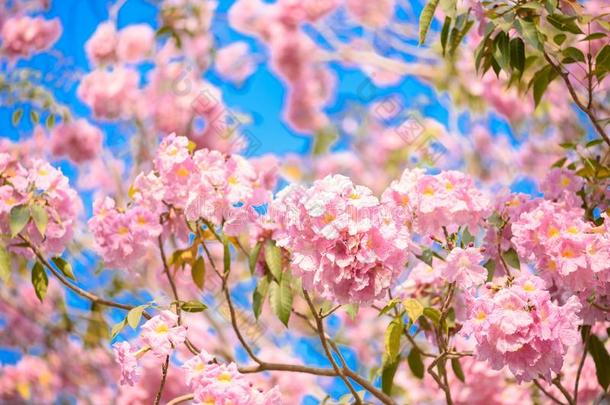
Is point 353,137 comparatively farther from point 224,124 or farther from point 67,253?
point 67,253

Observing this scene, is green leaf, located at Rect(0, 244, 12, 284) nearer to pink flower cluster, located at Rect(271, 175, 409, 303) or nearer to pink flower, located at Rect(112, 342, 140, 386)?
pink flower, located at Rect(112, 342, 140, 386)

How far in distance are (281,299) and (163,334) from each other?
30 cm

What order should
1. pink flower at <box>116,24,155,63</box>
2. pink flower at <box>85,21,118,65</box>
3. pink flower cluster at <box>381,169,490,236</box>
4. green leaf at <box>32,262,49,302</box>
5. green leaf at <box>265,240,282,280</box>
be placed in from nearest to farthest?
pink flower cluster at <box>381,169,490,236</box> → green leaf at <box>265,240,282,280</box> → green leaf at <box>32,262,49,302</box> → pink flower at <box>85,21,118,65</box> → pink flower at <box>116,24,155,63</box>

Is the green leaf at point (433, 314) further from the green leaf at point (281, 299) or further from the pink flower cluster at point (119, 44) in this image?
the pink flower cluster at point (119, 44)

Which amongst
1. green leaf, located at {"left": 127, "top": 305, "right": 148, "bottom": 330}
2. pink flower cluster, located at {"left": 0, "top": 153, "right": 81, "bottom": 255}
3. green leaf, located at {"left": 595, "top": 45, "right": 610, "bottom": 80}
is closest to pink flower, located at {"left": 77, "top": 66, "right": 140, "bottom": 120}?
pink flower cluster, located at {"left": 0, "top": 153, "right": 81, "bottom": 255}

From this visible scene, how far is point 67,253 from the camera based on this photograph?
3.18 m

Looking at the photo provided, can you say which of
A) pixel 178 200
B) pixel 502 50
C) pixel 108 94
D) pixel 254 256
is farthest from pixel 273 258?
pixel 108 94

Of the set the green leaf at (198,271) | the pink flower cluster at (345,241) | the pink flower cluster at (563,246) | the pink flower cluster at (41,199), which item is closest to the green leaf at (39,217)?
the pink flower cluster at (41,199)

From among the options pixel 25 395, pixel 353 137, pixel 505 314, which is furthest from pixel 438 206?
pixel 353 137

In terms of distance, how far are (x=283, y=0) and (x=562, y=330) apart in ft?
9.68

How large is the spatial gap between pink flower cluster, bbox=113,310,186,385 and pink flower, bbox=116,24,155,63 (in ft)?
8.26

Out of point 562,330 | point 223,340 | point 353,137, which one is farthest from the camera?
point 353,137

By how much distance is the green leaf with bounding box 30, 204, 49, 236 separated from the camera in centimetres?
169

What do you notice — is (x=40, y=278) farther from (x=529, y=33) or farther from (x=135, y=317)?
(x=529, y=33)
